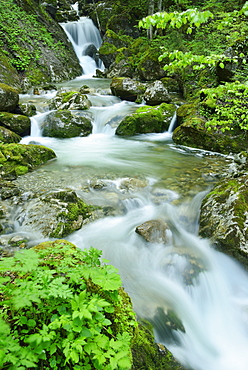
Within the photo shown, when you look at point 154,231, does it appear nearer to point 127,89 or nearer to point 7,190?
point 7,190

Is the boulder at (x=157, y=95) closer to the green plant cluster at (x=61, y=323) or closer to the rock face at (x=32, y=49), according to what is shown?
the rock face at (x=32, y=49)

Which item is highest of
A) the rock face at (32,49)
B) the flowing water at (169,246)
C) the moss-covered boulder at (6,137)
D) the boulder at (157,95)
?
the rock face at (32,49)

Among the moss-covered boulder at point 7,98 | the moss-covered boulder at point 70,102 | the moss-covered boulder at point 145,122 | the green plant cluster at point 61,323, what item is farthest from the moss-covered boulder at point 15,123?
the green plant cluster at point 61,323

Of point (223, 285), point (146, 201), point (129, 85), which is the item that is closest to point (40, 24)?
point (129, 85)

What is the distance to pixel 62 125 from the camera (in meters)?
9.16

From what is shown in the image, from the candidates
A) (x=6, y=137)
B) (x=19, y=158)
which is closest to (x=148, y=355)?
(x=19, y=158)

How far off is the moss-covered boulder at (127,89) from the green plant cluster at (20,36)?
6.71m

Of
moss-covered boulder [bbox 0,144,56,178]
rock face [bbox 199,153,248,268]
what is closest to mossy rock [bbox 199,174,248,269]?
rock face [bbox 199,153,248,268]

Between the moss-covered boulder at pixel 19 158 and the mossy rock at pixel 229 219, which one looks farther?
the moss-covered boulder at pixel 19 158

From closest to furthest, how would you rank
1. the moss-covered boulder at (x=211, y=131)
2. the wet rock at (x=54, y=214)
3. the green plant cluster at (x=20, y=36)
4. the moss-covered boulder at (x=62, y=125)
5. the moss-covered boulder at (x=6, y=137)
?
the wet rock at (x=54, y=214) < the moss-covered boulder at (x=6, y=137) < the moss-covered boulder at (x=211, y=131) < the moss-covered boulder at (x=62, y=125) < the green plant cluster at (x=20, y=36)

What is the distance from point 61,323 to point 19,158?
5.50 m

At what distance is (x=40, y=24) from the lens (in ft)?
61.3

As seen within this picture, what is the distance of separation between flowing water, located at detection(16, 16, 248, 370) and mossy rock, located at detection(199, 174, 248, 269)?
0.62 ft

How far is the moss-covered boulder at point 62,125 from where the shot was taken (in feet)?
30.0
